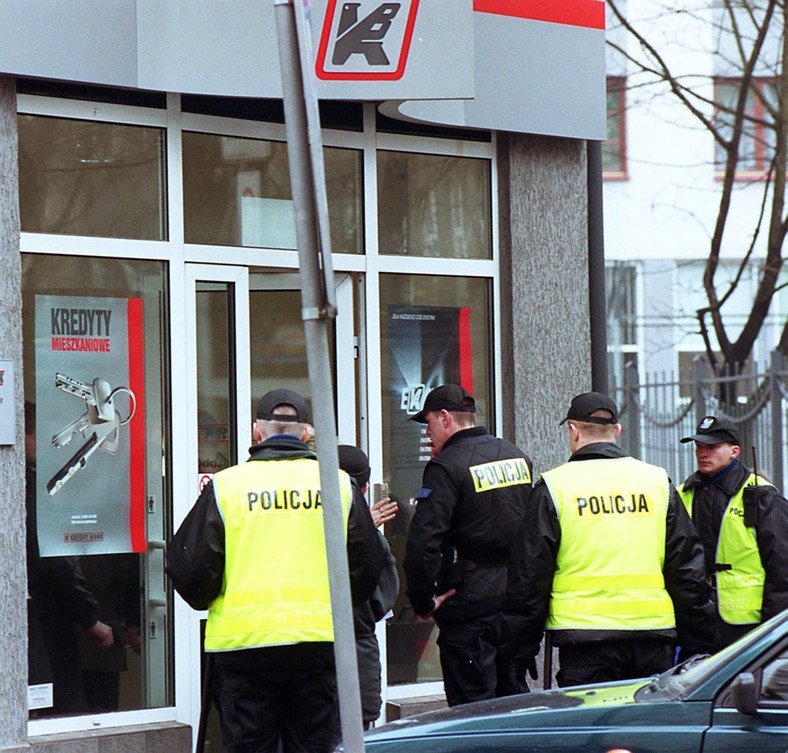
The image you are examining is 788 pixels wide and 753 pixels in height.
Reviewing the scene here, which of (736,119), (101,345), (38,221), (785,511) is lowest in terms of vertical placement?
(785,511)

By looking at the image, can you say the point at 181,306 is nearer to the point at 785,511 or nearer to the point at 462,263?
the point at 462,263

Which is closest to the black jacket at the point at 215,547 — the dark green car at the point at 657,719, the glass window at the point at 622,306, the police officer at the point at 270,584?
the police officer at the point at 270,584

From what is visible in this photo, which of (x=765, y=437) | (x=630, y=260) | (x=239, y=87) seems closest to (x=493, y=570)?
(x=239, y=87)

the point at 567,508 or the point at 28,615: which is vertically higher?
the point at 567,508

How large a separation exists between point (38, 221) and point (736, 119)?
8.05 meters

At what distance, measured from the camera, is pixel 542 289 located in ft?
27.7

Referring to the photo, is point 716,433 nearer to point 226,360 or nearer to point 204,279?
point 226,360

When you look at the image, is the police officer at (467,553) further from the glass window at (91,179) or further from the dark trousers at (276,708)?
the glass window at (91,179)

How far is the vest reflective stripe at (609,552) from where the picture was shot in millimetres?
5707

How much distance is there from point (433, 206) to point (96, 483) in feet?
8.63

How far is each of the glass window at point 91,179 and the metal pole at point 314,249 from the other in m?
3.82

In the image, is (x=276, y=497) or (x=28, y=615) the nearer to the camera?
(x=276, y=497)

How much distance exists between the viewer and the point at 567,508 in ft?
18.9

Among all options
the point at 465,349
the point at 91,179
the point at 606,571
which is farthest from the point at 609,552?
the point at 91,179
